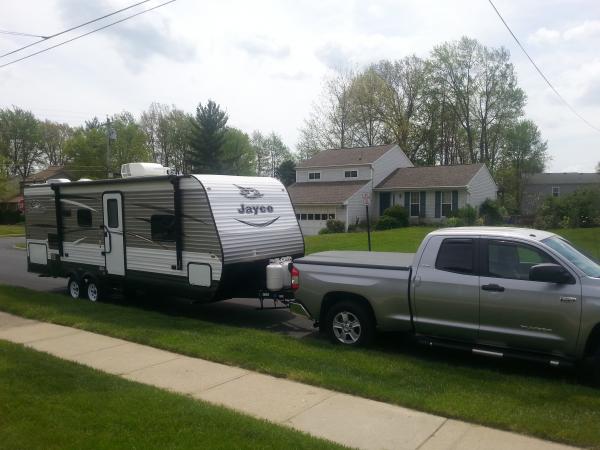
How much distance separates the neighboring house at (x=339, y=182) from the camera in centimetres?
3591

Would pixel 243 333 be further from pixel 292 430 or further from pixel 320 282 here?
pixel 292 430

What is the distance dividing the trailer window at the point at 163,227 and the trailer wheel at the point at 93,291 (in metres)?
2.40

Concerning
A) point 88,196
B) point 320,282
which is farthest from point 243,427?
point 88,196

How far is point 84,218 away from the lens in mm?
11883

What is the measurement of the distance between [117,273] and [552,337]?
27.3ft

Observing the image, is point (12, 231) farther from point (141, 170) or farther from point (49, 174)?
point (141, 170)

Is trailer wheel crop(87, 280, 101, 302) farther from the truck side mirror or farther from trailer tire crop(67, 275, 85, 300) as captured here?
the truck side mirror

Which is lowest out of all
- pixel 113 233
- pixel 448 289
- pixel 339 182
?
pixel 448 289

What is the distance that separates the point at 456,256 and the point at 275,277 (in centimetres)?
329

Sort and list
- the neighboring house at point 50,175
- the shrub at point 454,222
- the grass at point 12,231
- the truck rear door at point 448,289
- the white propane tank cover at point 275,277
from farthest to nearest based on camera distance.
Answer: the neighboring house at point 50,175, the grass at point 12,231, the shrub at point 454,222, the white propane tank cover at point 275,277, the truck rear door at point 448,289

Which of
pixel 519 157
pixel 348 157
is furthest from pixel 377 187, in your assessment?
pixel 519 157

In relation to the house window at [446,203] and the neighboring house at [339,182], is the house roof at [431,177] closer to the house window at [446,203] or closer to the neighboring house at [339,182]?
the house window at [446,203]

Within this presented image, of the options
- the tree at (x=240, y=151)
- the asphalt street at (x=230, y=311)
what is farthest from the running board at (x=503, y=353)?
the tree at (x=240, y=151)

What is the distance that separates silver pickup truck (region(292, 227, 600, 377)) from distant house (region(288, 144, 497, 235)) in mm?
27414
